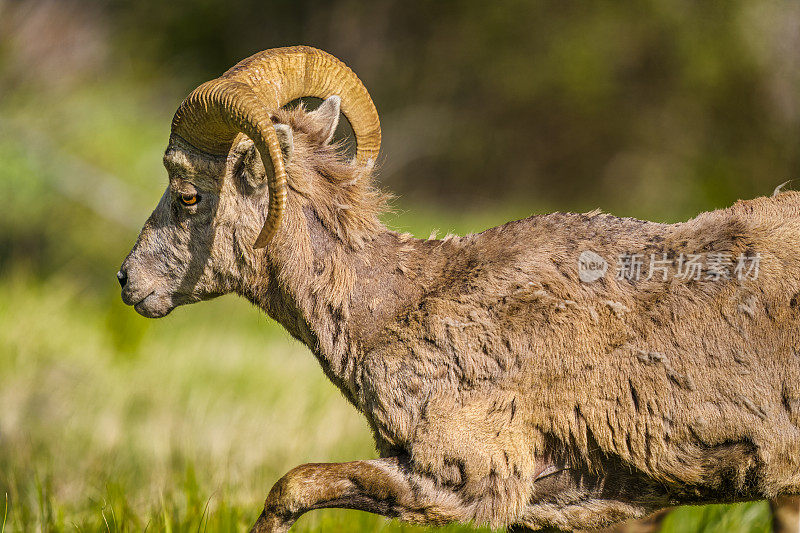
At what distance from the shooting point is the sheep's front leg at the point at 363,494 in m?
3.86

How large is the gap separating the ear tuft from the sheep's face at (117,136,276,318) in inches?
5.5

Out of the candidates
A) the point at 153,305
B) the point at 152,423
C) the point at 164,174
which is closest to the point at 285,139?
the point at 153,305

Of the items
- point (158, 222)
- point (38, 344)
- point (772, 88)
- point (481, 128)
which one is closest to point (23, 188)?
point (38, 344)

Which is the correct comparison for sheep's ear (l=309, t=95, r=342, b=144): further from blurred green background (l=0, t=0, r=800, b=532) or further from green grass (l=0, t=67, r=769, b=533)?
blurred green background (l=0, t=0, r=800, b=532)

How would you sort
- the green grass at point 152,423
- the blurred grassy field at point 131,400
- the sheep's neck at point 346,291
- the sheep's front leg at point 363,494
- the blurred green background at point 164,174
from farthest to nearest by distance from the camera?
the blurred green background at point 164,174 < the blurred grassy field at point 131,400 < the green grass at point 152,423 < the sheep's neck at point 346,291 < the sheep's front leg at point 363,494

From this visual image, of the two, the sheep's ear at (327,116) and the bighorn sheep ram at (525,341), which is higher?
the sheep's ear at (327,116)

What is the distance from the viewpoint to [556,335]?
13.1 feet

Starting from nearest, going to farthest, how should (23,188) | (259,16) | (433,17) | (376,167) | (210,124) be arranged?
(210,124), (376,167), (23,188), (259,16), (433,17)

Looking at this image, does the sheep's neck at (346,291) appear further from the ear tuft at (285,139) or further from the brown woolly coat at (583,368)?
the ear tuft at (285,139)

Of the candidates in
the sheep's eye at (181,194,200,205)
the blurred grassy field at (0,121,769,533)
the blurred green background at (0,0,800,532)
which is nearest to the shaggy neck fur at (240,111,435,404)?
the blurred grassy field at (0,121,769,533)

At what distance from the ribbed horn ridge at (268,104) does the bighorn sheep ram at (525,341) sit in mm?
14

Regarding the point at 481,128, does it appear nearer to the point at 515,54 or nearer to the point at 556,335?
the point at 515,54

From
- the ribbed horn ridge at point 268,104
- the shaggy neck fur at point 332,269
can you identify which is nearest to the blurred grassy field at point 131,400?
the shaggy neck fur at point 332,269

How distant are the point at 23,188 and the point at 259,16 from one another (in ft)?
70.5
